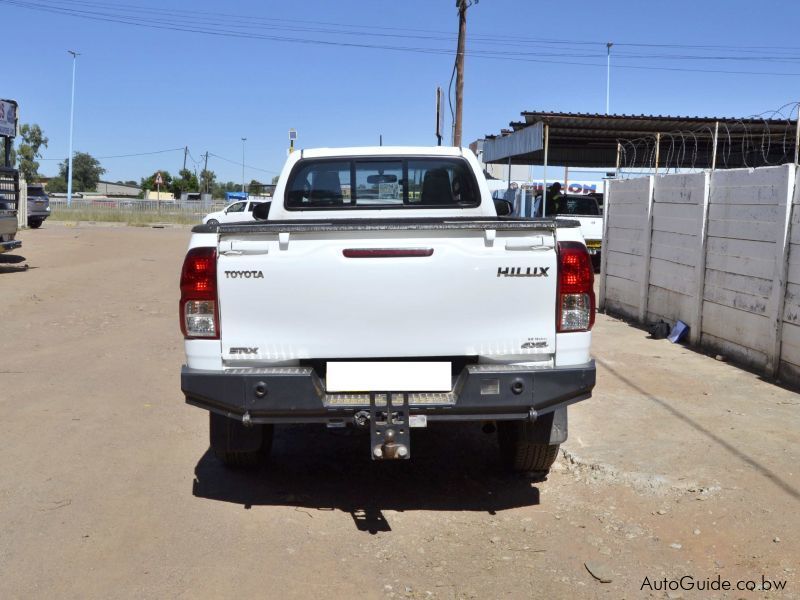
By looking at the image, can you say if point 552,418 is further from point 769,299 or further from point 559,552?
point 769,299

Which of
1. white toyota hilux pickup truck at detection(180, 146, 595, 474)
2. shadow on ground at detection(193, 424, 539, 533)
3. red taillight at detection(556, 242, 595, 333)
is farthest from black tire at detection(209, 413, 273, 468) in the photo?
red taillight at detection(556, 242, 595, 333)

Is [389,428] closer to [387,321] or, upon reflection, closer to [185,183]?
[387,321]

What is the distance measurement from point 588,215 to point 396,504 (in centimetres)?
1787

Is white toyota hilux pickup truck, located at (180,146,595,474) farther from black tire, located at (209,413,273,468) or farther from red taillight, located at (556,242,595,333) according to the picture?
black tire, located at (209,413,273,468)

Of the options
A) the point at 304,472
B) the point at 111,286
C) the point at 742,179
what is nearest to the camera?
the point at 304,472

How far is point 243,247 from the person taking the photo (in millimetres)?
3941

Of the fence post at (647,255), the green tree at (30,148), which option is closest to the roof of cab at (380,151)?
the fence post at (647,255)

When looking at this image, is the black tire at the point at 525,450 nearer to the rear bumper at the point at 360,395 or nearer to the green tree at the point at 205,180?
the rear bumper at the point at 360,395

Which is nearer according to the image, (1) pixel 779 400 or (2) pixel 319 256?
(2) pixel 319 256

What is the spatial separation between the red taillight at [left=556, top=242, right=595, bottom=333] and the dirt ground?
3.53ft

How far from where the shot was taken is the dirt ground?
369 centimetres

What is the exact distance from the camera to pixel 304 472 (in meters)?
5.21

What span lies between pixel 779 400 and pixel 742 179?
2478mm

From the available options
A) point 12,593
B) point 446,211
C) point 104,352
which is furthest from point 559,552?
point 104,352
